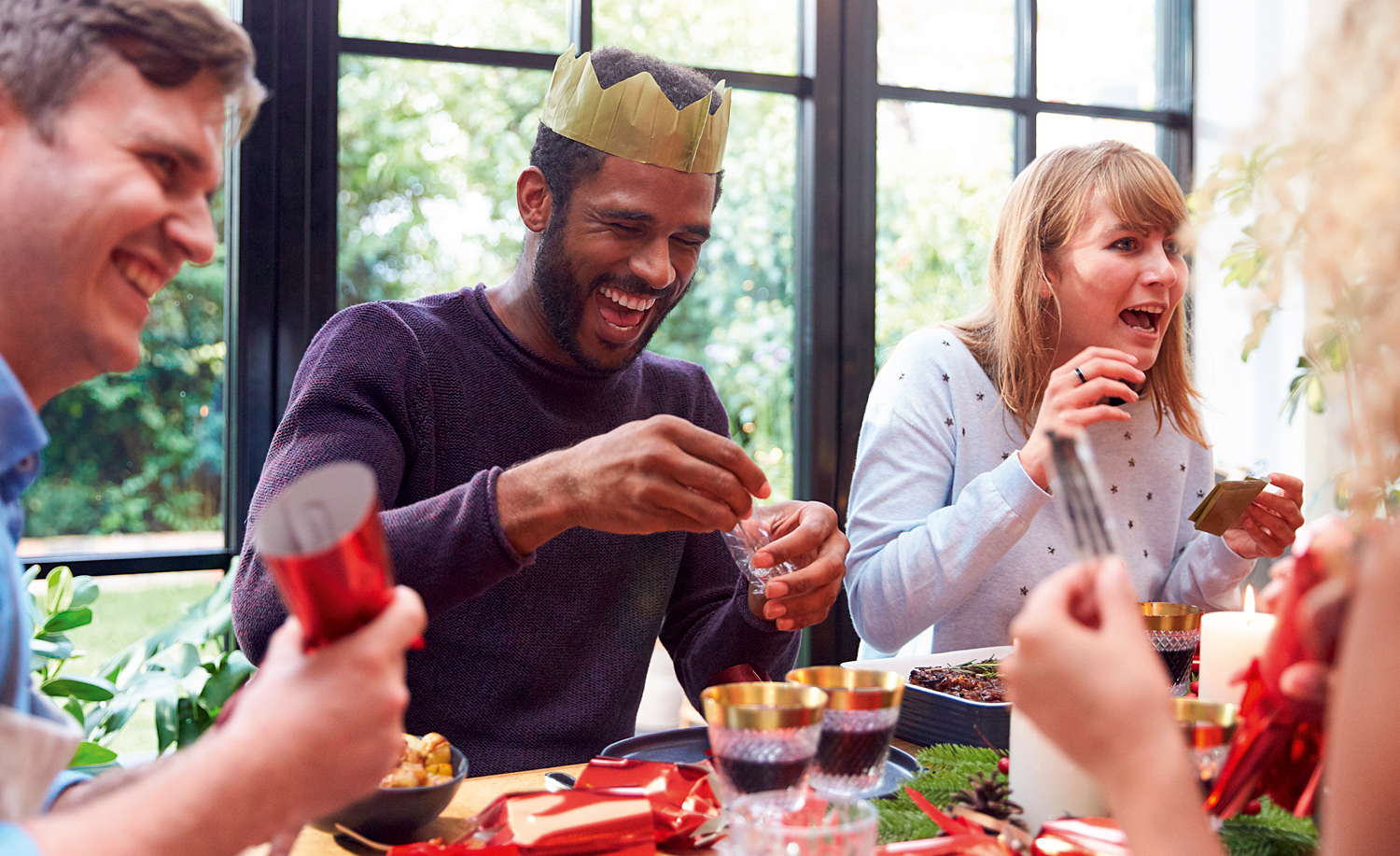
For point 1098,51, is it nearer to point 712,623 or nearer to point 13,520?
point 712,623

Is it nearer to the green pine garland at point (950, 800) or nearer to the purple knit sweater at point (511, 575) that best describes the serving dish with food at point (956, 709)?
the green pine garland at point (950, 800)

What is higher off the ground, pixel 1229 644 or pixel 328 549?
pixel 328 549

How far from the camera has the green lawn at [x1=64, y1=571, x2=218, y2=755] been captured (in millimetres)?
2580

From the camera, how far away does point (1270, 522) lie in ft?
5.96

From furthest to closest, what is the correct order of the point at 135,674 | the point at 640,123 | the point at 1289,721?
the point at 135,674 < the point at 640,123 < the point at 1289,721

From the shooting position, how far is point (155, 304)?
259cm

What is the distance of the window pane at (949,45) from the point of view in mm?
3242

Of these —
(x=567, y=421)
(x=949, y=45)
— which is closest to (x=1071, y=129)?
(x=949, y=45)

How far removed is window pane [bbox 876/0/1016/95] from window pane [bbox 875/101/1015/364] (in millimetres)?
85

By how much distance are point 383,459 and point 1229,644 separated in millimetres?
1075

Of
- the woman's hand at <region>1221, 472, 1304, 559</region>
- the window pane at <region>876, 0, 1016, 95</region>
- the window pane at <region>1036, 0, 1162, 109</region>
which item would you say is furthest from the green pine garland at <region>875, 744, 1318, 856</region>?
the window pane at <region>1036, 0, 1162, 109</region>

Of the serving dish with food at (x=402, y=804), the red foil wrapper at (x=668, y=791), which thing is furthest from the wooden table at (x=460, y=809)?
the red foil wrapper at (x=668, y=791)

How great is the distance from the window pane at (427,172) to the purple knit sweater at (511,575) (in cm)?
107

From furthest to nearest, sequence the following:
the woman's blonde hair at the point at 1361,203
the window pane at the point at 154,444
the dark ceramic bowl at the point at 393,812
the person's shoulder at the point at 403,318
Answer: the window pane at the point at 154,444
the person's shoulder at the point at 403,318
the dark ceramic bowl at the point at 393,812
the woman's blonde hair at the point at 1361,203
